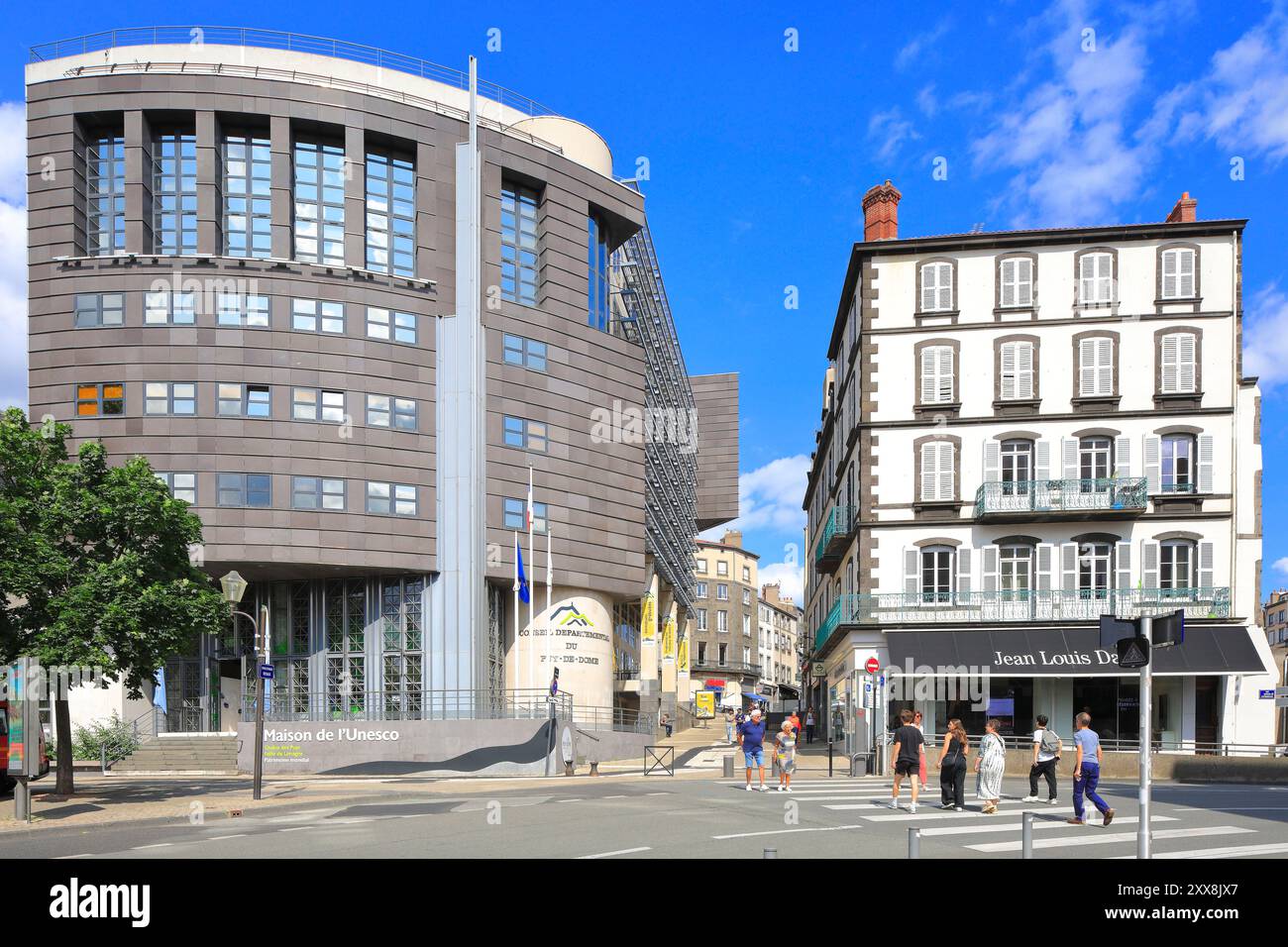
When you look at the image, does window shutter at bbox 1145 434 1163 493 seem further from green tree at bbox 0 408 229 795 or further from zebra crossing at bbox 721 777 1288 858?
green tree at bbox 0 408 229 795

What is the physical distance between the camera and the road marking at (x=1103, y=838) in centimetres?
1401

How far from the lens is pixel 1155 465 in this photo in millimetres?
37375

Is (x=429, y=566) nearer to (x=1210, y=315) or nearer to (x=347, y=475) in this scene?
(x=347, y=475)

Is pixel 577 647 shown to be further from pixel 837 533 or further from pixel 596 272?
pixel 596 272

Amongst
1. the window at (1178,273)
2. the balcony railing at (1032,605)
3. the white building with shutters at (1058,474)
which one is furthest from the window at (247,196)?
the window at (1178,273)

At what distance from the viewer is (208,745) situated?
3728cm

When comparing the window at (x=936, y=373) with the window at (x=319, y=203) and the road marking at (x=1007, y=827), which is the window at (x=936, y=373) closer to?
the window at (x=319, y=203)

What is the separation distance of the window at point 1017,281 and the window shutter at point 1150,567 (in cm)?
930

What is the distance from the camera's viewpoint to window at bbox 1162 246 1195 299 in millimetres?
37656

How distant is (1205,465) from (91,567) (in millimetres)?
33425

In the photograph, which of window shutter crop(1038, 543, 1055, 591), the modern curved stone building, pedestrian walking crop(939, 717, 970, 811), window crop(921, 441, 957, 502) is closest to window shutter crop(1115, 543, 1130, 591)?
window shutter crop(1038, 543, 1055, 591)

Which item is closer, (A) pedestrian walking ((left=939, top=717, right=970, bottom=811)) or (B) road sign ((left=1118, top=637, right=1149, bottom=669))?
(B) road sign ((left=1118, top=637, right=1149, bottom=669))

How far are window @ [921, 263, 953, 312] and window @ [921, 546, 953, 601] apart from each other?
27.8 feet

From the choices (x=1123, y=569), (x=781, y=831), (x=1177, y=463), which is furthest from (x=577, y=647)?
(x=781, y=831)
